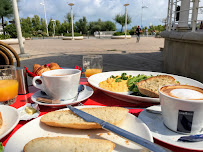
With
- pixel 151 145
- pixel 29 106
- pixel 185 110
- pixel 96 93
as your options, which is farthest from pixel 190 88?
pixel 29 106

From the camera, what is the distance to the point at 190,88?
949 millimetres

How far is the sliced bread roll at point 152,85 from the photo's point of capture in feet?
4.26

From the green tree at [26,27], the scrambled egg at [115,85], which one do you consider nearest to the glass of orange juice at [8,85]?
the scrambled egg at [115,85]

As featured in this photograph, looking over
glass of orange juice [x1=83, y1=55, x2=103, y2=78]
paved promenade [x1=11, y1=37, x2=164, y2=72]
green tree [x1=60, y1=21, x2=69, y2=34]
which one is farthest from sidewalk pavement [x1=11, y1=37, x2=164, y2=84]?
green tree [x1=60, y1=21, x2=69, y2=34]

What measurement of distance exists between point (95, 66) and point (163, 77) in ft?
2.72

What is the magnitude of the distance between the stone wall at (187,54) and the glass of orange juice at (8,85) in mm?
3783

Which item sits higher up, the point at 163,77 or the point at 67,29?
the point at 67,29

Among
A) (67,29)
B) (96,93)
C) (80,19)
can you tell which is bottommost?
(96,93)

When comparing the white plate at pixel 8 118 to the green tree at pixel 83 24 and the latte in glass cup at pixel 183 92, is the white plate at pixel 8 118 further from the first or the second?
the green tree at pixel 83 24

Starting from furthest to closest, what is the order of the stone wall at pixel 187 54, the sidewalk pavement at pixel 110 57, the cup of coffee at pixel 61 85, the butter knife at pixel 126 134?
1. the sidewalk pavement at pixel 110 57
2. the stone wall at pixel 187 54
3. the cup of coffee at pixel 61 85
4. the butter knife at pixel 126 134

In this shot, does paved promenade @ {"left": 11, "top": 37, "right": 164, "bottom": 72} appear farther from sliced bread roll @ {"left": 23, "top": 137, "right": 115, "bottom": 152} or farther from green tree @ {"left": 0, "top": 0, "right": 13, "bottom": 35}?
green tree @ {"left": 0, "top": 0, "right": 13, "bottom": 35}

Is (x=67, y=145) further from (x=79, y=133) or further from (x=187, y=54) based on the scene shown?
(x=187, y=54)

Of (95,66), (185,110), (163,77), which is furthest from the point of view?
(95,66)

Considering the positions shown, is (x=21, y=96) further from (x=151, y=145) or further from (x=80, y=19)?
(x=80, y=19)
